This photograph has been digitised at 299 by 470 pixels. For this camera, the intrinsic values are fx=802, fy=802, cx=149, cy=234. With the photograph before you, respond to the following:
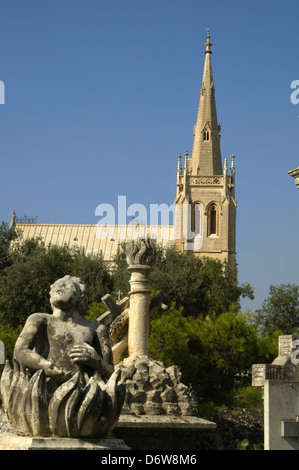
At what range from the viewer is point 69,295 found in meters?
6.77

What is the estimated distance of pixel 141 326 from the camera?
16.0 meters

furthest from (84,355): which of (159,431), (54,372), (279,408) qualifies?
(279,408)

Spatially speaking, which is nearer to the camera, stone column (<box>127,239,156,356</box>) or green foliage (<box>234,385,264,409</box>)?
stone column (<box>127,239,156,356</box>)

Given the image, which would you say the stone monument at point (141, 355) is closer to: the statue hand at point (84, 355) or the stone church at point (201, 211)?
the statue hand at point (84, 355)

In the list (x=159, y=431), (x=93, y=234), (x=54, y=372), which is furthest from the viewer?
(x=93, y=234)

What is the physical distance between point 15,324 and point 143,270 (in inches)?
1183

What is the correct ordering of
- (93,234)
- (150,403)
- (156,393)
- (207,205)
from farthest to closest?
(207,205)
(93,234)
(156,393)
(150,403)

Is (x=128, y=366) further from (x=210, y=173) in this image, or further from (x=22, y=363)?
(x=210, y=173)

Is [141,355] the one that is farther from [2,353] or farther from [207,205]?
[207,205]

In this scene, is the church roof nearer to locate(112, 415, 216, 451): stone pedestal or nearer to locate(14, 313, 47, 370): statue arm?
locate(112, 415, 216, 451): stone pedestal

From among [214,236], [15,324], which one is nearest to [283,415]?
[15,324]

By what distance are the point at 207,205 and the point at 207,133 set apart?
1151 centimetres

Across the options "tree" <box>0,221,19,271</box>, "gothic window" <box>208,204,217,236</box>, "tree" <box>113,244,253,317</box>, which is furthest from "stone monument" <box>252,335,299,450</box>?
"gothic window" <box>208,204,217,236</box>

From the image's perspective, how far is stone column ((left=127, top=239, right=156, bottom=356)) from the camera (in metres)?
14.8
